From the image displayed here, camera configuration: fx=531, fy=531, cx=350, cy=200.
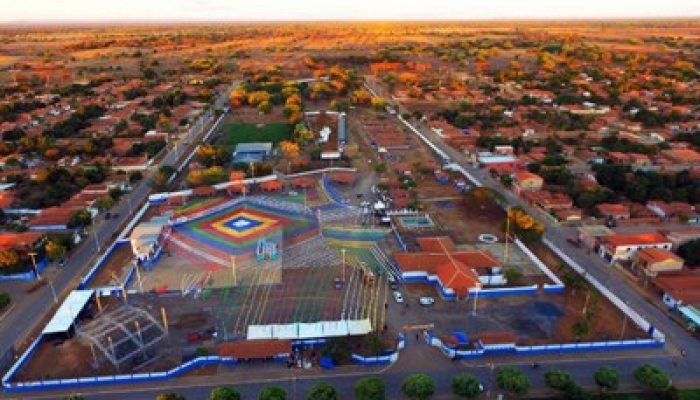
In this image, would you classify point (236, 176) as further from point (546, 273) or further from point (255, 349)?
point (546, 273)

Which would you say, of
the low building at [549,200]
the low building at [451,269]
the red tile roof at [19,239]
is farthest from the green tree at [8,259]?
the low building at [549,200]

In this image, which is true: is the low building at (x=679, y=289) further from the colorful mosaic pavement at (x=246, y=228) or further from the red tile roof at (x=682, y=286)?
the colorful mosaic pavement at (x=246, y=228)

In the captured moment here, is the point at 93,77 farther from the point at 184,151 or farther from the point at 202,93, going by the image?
the point at 184,151

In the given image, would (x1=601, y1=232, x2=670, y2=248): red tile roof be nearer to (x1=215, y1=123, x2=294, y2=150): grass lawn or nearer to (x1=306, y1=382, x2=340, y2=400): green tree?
(x1=306, y1=382, x2=340, y2=400): green tree

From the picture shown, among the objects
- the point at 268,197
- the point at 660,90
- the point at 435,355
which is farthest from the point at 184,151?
the point at 660,90

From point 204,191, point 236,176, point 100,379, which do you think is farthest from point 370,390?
point 236,176

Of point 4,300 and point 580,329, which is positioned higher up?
point 580,329

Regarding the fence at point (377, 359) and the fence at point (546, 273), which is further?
the fence at point (546, 273)
